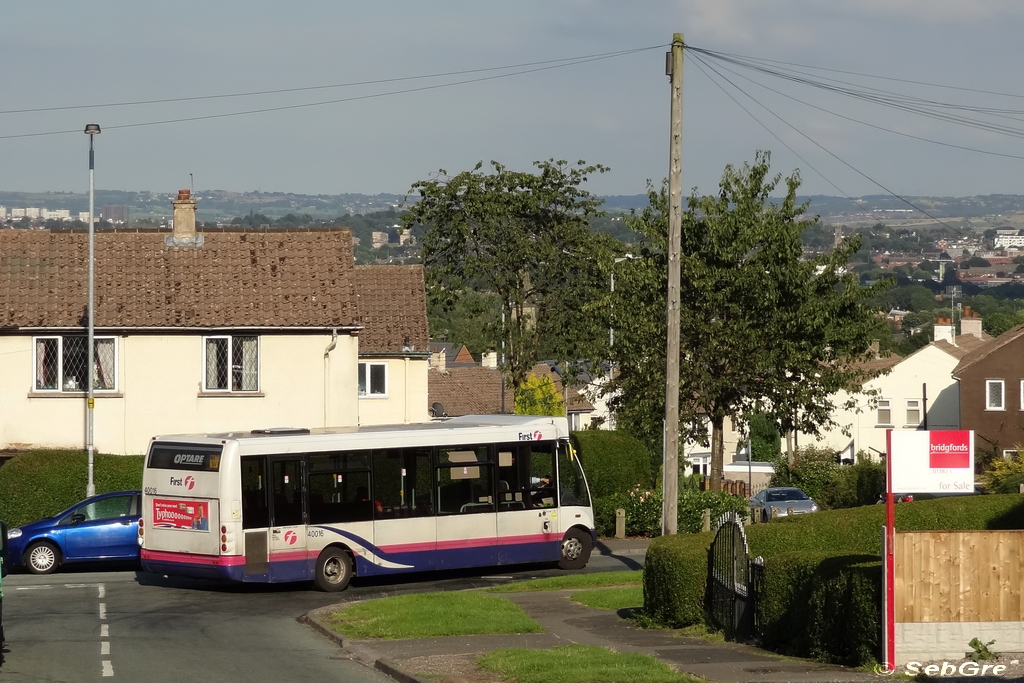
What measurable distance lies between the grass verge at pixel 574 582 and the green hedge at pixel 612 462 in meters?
11.5

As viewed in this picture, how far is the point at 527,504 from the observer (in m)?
25.7

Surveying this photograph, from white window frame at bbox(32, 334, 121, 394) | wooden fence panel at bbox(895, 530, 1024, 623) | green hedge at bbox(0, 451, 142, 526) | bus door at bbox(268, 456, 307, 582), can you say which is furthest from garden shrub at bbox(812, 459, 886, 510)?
wooden fence panel at bbox(895, 530, 1024, 623)

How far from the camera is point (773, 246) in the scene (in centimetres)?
3578

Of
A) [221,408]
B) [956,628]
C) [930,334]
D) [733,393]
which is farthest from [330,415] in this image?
[930,334]

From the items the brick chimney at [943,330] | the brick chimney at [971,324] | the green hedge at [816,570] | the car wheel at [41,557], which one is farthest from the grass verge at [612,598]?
the brick chimney at [971,324]

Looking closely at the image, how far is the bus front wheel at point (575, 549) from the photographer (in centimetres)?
2646

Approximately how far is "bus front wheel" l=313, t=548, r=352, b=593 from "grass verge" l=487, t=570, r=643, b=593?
2518 mm

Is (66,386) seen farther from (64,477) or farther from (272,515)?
(272,515)

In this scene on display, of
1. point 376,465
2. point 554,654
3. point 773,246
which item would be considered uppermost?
point 773,246

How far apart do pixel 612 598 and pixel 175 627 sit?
6.60m

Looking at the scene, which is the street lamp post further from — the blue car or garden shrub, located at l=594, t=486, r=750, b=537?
garden shrub, located at l=594, t=486, r=750, b=537

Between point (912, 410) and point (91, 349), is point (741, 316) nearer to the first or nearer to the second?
point (91, 349)

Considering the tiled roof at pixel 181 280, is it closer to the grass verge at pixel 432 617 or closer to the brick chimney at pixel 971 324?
the grass verge at pixel 432 617

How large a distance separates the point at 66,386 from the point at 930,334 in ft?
341
